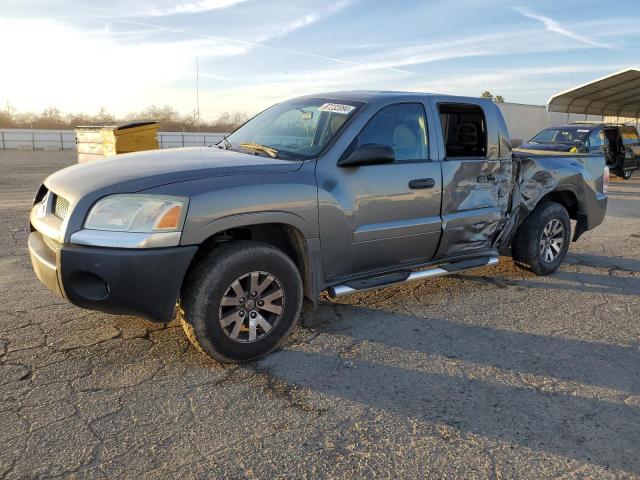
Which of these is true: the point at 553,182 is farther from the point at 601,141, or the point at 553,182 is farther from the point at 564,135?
the point at 601,141

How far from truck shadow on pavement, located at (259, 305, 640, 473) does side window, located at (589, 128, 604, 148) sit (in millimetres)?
11560

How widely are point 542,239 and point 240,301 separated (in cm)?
356

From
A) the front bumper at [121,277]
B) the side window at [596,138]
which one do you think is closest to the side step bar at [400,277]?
the front bumper at [121,277]

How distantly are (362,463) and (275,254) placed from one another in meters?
1.40

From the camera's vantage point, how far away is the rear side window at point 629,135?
15.3 meters

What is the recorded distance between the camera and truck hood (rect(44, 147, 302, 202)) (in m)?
3.01

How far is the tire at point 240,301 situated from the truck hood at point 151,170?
1.63ft

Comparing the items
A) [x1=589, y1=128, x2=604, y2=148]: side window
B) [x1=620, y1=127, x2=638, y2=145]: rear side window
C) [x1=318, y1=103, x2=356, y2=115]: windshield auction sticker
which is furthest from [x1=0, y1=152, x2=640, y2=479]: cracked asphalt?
[x1=620, y1=127, x2=638, y2=145]: rear side window

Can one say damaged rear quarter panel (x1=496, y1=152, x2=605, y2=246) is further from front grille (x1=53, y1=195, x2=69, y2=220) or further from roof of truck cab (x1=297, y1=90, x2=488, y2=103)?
front grille (x1=53, y1=195, x2=69, y2=220)

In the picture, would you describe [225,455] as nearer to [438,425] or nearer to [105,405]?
[105,405]

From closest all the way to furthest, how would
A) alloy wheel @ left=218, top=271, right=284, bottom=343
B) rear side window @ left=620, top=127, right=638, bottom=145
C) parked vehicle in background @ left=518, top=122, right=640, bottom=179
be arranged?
alloy wheel @ left=218, top=271, right=284, bottom=343
parked vehicle in background @ left=518, top=122, right=640, bottom=179
rear side window @ left=620, top=127, right=638, bottom=145

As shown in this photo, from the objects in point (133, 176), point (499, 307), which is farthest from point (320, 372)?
point (499, 307)

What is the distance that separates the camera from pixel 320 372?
3.28 meters

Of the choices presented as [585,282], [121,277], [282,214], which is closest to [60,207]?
[121,277]
